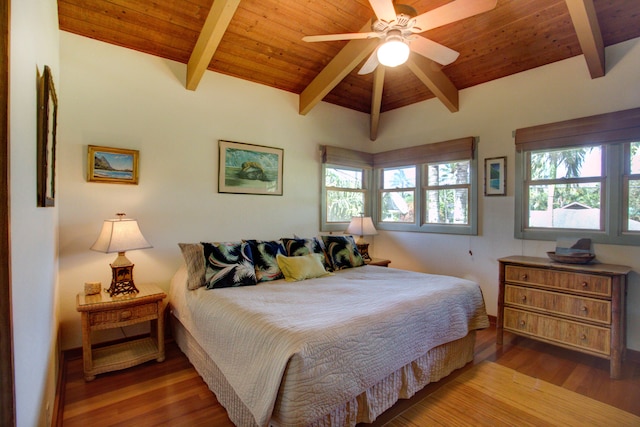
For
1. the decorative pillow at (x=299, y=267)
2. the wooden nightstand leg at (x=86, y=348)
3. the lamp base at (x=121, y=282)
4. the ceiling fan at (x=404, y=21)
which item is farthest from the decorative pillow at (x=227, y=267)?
the ceiling fan at (x=404, y=21)

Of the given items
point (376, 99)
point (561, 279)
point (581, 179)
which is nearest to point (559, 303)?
point (561, 279)

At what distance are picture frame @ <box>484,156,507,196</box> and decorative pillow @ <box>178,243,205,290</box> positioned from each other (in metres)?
3.14

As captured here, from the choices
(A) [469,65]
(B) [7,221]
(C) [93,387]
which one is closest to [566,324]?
(A) [469,65]

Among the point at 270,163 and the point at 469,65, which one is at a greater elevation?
the point at 469,65

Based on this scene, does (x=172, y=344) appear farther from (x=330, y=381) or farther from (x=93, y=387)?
(x=330, y=381)

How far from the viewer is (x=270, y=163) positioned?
3.79m

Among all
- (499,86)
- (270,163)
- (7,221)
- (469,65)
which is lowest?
(7,221)

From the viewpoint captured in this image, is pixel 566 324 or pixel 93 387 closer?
pixel 93 387

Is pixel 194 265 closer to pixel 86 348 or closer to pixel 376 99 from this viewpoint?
pixel 86 348

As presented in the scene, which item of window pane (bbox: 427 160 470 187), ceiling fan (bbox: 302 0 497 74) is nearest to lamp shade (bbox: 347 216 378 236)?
window pane (bbox: 427 160 470 187)

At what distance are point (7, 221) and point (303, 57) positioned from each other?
3.32 meters

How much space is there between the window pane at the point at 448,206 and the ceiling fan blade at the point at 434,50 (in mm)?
1936

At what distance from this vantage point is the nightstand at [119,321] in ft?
7.60

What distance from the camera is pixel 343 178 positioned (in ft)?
15.3
